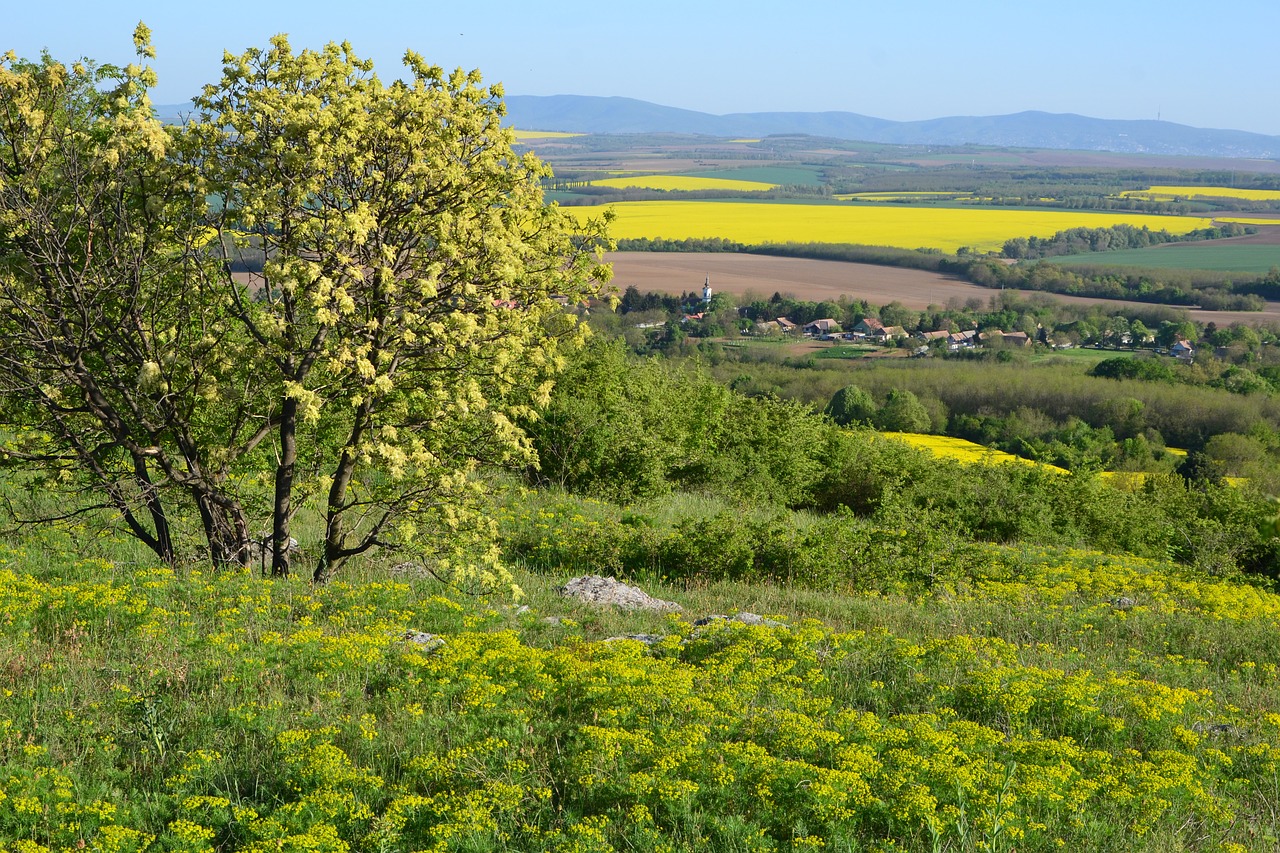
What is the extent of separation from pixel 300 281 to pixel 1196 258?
502 feet

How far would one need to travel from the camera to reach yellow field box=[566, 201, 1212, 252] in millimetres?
150500

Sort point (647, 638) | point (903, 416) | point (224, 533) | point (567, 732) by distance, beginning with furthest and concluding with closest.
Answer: point (903, 416)
point (224, 533)
point (647, 638)
point (567, 732)

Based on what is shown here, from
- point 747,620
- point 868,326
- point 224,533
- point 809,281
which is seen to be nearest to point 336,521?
point 224,533

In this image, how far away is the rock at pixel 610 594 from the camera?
11.1 m

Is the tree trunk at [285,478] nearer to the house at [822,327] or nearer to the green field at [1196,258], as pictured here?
the house at [822,327]

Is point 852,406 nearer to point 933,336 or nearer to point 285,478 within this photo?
point 933,336

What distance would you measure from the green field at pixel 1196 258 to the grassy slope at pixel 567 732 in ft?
452

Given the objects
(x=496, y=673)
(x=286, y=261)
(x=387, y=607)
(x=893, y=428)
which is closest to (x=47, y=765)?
(x=496, y=673)

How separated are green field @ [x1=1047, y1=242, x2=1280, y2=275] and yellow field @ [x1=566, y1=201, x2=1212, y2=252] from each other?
48.0ft

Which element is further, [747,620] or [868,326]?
[868,326]

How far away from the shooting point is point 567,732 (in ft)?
22.1

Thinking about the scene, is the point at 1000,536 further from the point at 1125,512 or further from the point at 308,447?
the point at 308,447

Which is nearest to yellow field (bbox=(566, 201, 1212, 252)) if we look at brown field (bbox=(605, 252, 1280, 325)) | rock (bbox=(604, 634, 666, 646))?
brown field (bbox=(605, 252, 1280, 325))

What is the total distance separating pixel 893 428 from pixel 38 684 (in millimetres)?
64117
